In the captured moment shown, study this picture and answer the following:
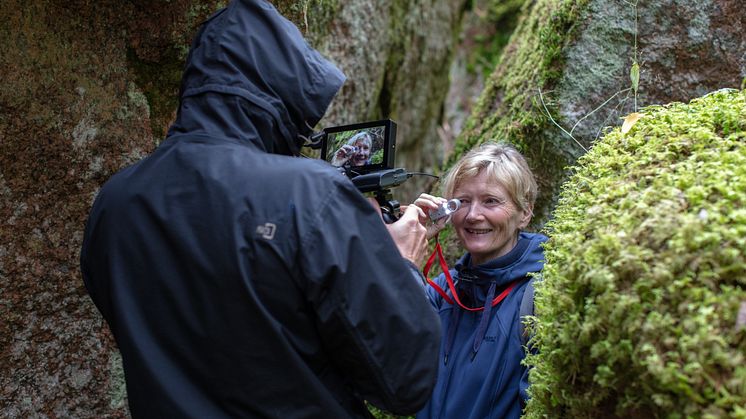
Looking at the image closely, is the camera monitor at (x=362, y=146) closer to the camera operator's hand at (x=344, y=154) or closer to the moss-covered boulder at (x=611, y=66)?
the camera operator's hand at (x=344, y=154)

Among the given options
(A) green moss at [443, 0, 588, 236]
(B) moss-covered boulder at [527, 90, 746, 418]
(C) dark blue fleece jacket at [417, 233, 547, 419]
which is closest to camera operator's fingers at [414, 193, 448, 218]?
(C) dark blue fleece jacket at [417, 233, 547, 419]

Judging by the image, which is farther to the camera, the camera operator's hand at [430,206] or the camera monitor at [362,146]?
A: the camera operator's hand at [430,206]

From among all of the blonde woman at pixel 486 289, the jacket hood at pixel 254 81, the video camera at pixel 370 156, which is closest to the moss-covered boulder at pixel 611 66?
the blonde woman at pixel 486 289

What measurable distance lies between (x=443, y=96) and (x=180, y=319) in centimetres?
789

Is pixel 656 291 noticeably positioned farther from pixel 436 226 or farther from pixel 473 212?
pixel 473 212

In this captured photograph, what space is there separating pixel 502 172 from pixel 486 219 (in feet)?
0.99

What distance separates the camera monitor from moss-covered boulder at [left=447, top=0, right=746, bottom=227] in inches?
65.3

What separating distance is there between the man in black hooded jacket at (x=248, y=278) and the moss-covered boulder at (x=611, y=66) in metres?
2.21

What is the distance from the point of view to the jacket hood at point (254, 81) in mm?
2252

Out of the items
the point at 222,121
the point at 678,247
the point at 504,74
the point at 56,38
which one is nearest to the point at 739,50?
the point at 504,74

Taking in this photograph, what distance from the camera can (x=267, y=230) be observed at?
6.66ft

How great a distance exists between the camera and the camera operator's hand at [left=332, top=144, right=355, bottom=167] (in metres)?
2.82

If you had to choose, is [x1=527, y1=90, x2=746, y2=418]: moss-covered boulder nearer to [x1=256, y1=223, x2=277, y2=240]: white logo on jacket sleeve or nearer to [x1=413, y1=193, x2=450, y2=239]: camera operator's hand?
[x1=413, y1=193, x2=450, y2=239]: camera operator's hand

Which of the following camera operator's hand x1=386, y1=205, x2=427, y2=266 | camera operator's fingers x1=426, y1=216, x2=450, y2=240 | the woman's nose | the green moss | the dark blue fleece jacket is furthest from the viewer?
the green moss
